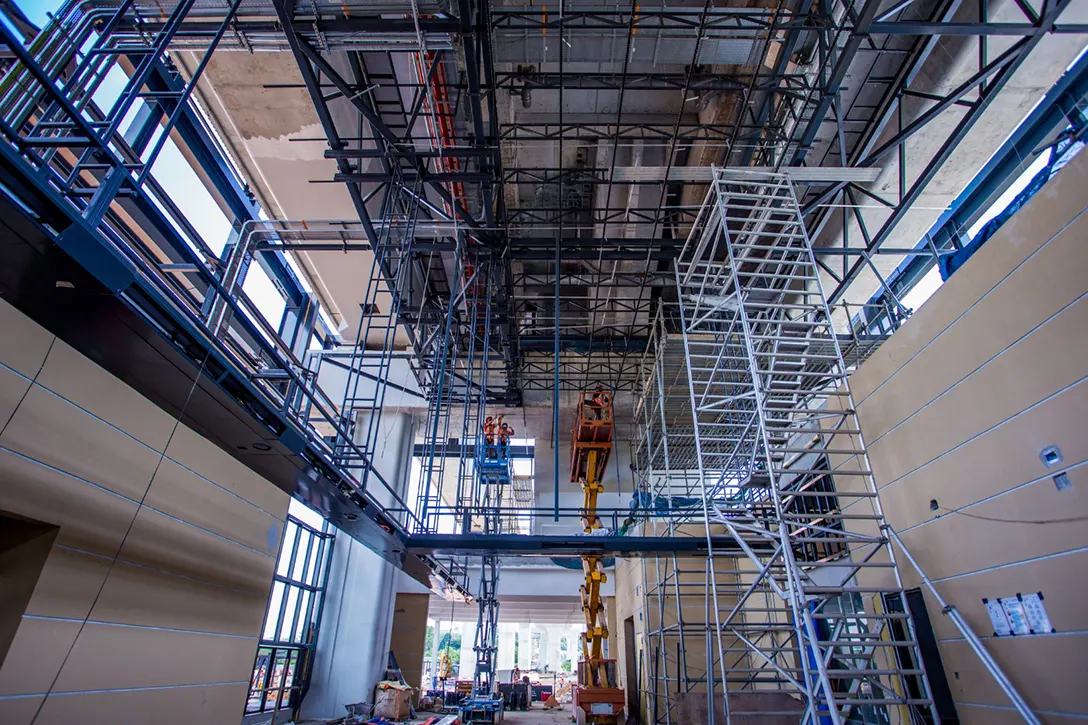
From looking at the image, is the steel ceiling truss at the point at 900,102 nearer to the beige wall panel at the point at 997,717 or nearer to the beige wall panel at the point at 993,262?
the beige wall panel at the point at 993,262

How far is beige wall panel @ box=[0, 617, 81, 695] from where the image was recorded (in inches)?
182

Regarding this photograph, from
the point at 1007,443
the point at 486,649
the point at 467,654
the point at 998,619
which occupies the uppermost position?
the point at 1007,443

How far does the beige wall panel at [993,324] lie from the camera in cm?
499

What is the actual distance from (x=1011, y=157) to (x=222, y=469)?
14.7m

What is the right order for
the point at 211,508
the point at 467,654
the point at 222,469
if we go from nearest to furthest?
the point at 211,508 < the point at 222,469 < the point at 467,654

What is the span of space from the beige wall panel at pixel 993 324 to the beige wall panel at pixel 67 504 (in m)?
9.40

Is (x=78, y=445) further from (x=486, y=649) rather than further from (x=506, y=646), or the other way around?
(x=506, y=646)

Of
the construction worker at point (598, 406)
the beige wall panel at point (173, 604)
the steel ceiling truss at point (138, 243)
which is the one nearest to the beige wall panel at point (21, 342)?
the steel ceiling truss at point (138, 243)

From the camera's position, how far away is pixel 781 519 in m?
6.83

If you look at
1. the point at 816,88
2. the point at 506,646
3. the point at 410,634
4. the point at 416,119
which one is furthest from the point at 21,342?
the point at 506,646

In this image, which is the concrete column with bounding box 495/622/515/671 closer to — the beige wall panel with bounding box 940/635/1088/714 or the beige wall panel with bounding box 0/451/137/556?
the beige wall panel with bounding box 940/635/1088/714

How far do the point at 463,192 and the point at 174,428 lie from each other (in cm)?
790

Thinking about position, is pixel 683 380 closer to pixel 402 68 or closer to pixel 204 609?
pixel 402 68

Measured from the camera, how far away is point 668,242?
13148 mm
